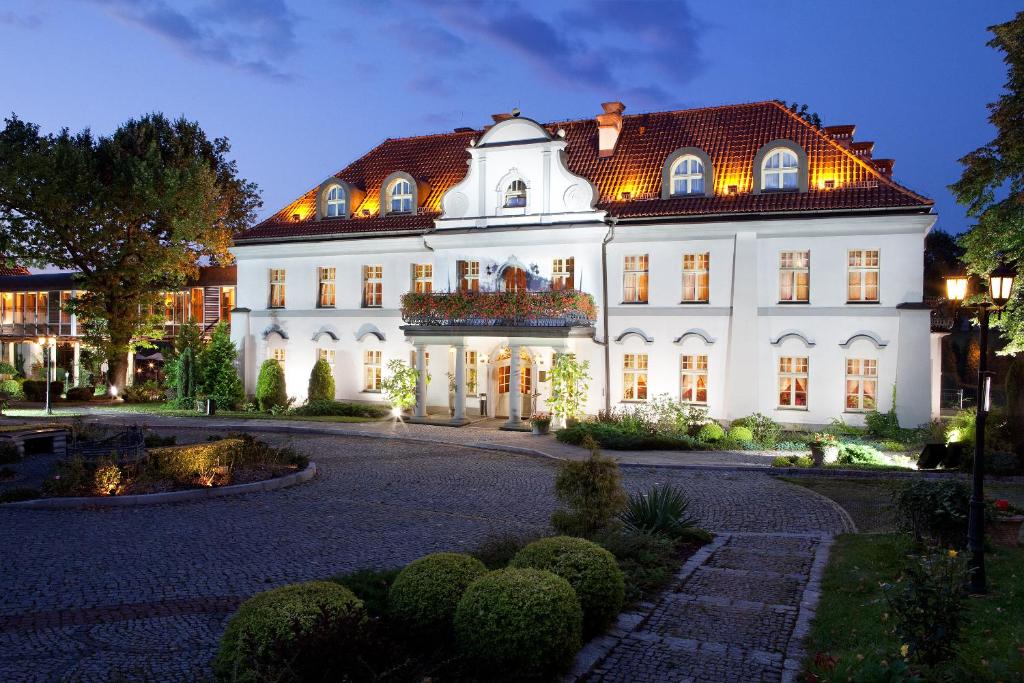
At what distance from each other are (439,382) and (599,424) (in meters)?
8.14

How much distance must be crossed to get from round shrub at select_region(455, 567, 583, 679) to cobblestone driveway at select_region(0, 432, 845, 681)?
7.87 feet

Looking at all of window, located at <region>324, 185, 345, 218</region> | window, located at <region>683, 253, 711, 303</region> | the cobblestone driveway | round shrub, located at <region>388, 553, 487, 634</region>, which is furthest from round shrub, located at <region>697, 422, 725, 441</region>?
window, located at <region>324, 185, 345, 218</region>

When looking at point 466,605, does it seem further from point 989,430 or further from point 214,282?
point 214,282

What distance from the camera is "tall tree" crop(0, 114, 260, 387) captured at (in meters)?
33.5

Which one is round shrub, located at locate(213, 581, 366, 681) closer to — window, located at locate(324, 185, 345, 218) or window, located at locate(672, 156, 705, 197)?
window, located at locate(672, 156, 705, 197)

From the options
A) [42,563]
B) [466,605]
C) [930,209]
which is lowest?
[42,563]

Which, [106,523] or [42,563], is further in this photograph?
[106,523]

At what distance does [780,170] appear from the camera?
2616 cm

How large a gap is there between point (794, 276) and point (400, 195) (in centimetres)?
1513

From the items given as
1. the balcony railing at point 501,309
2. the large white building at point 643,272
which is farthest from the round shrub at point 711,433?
the balcony railing at point 501,309

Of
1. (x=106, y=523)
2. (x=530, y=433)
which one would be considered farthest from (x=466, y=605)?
(x=530, y=433)

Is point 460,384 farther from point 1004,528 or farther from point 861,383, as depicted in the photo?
point 1004,528

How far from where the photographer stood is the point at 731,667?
277 inches

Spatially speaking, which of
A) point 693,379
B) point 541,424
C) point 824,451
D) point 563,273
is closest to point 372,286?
point 563,273
